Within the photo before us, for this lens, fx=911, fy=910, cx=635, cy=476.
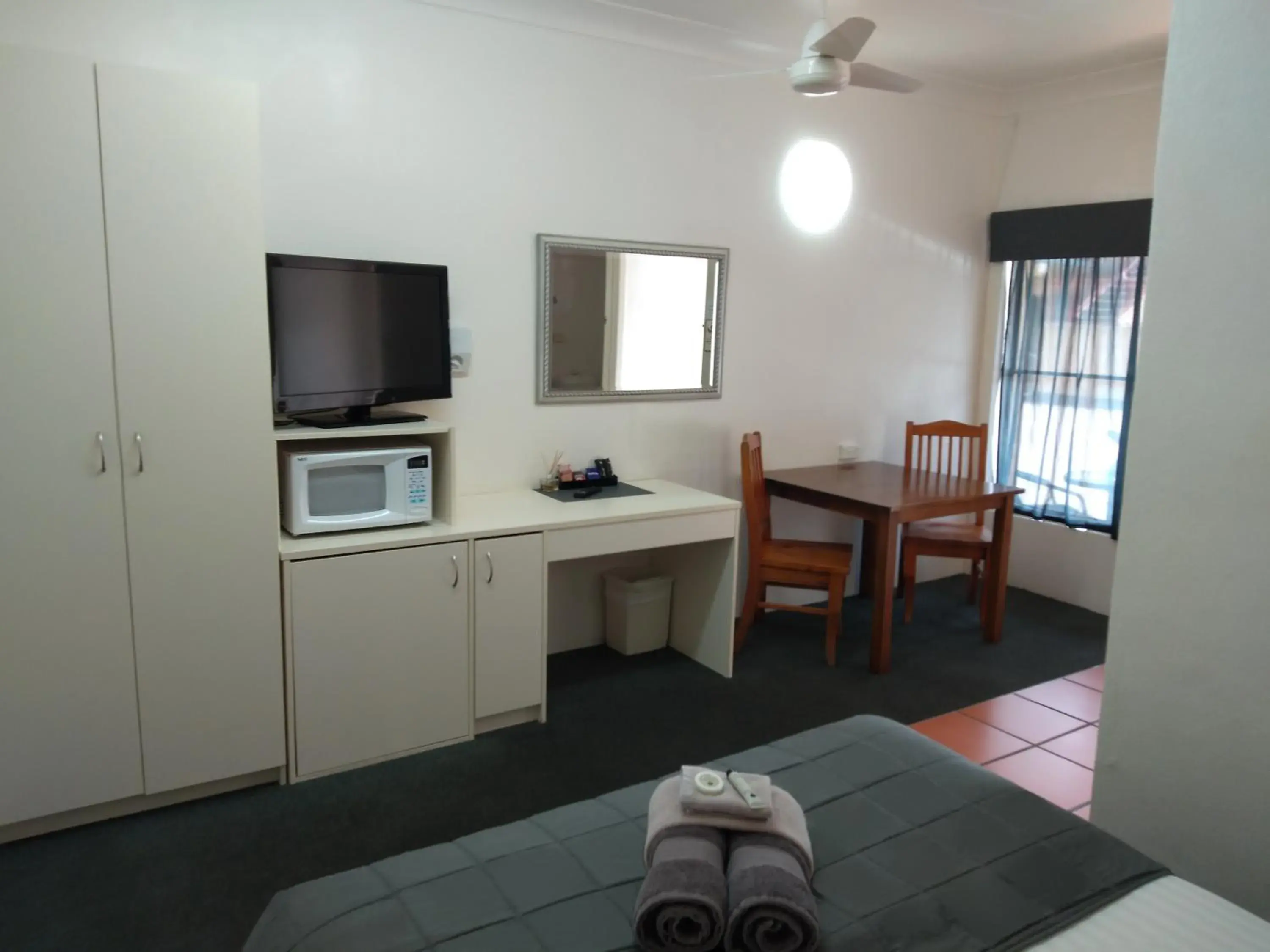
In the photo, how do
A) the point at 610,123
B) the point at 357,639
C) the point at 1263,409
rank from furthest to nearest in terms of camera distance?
the point at 610,123, the point at 357,639, the point at 1263,409

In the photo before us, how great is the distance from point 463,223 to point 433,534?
123 centimetres

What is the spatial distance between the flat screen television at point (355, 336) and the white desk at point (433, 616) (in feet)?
1.44

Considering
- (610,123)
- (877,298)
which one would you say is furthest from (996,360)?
(610,123)

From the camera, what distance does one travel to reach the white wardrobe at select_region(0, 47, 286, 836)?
2.31 meters

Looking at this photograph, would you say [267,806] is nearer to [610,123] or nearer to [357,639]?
[357,639]

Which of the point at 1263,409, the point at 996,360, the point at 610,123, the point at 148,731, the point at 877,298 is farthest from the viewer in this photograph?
the point at 996,360

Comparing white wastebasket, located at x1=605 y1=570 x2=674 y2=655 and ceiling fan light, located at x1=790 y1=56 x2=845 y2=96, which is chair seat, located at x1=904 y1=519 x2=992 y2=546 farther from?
ceiling fan light, located at x1=790 y1=56 x2=845 y2=96

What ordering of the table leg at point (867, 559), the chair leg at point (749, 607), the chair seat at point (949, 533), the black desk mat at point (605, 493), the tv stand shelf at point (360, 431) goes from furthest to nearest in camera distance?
the table leg at point (867, 559) → the chair seat at point (949, 533) → the chair leg at point (749, 607) → the black desk mat at point (605, 493) → the tv stand shelf at point (360, 431)

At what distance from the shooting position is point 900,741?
2139 millimetres

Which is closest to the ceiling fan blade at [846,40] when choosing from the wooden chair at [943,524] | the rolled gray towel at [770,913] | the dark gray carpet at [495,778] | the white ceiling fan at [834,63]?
the white ceiling fan at [834,63]

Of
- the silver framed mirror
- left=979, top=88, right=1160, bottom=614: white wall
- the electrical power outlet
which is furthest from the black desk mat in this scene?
left=979, top=88, right=1160, bottom=614: white wall

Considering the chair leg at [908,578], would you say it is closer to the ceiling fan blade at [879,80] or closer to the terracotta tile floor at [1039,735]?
the terracotta tile floor at [1039,735]

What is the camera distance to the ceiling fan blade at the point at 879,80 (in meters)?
3.23

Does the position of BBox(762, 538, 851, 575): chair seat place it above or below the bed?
above
